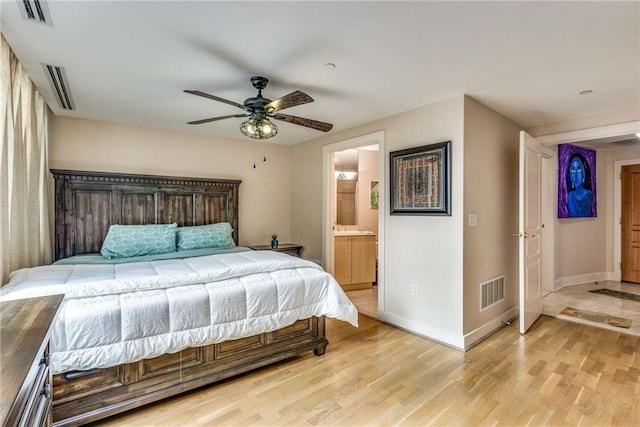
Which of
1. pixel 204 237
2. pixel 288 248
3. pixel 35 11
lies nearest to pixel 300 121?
pixel 35 11

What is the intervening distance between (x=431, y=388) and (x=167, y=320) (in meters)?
1.93

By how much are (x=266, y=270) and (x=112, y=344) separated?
43.8 inches

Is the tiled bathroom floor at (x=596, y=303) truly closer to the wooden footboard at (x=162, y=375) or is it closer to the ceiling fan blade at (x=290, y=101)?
the wooden footboard at (x=162, y=375)

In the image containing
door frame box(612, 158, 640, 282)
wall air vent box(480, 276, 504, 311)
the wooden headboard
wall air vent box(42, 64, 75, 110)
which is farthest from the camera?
door frame box(612, 158, 640, 282)

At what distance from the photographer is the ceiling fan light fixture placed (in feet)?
8.30

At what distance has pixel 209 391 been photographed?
7.49 feet

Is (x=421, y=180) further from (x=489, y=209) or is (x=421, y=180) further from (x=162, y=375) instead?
(x=162, y=375)

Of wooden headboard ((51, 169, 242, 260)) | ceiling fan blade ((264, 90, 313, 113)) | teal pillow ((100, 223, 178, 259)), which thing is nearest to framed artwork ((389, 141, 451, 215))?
ceiling fan blade ((264, 90, 313, 113))

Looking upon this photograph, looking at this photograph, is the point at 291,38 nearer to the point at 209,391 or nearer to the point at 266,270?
the point at 266,270

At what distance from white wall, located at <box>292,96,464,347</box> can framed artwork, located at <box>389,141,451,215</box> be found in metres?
0.07

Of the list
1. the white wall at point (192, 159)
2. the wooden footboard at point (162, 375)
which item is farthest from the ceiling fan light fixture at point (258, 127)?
the white wall at point (192, 159)

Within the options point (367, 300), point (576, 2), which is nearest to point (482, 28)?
point (576, 2)

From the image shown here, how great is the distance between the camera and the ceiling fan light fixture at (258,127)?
2.53m

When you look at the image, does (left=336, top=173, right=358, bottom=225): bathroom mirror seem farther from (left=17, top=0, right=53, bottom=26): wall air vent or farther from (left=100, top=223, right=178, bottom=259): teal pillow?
(left=17, top=0, right=53, bottom=26): wall air vent
